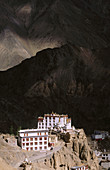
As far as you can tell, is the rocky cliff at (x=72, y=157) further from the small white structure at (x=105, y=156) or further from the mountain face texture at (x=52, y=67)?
the mountain face texture at (x=52, y=67)

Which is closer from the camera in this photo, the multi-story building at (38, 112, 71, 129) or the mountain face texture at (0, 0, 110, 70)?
the multi-story building at (38, 112, 71, 129)

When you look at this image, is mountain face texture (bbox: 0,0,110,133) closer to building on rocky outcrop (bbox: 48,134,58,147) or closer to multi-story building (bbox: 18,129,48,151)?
building on rocky outcrop (bbox: 48,134,58,147)

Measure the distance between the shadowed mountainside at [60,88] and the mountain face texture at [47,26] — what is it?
8.10 m

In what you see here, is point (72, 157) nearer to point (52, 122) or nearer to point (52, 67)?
point (52, 122)

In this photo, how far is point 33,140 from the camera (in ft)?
167

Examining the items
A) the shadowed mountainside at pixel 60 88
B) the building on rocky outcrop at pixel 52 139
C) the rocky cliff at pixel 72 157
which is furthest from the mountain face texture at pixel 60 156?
the shadowed mountainside at pixel 60 88

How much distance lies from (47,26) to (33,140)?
3921 inches

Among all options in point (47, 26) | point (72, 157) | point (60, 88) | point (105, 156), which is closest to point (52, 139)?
point (72, 157)

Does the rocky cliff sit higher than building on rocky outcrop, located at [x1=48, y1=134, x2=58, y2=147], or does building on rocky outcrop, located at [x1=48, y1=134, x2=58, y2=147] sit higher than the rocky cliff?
building on rocky outcrop, located at [x1=48, y1=134, x2=58, y2=147]

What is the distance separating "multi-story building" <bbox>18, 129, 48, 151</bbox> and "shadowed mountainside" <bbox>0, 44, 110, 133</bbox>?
38.7 meters

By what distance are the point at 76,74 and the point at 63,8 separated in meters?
48.5

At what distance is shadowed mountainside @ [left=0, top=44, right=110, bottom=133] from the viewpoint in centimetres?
9819

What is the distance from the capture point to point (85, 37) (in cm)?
14438

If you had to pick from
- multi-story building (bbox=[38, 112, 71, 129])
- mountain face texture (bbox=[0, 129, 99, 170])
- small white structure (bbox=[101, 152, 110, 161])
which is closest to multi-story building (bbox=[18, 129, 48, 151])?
mountain face texture (bbox=[0, 129, 99, 170])
